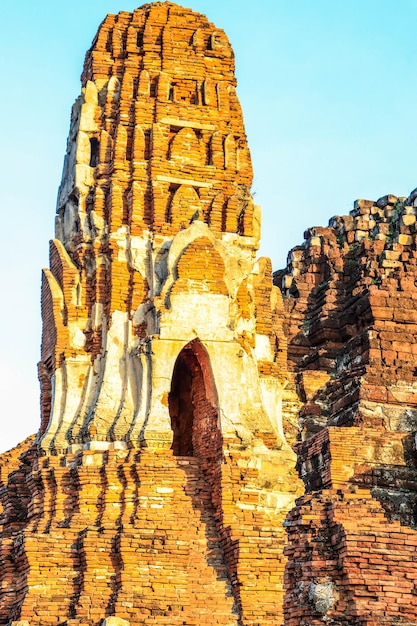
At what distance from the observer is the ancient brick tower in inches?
869

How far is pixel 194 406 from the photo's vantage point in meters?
24.6

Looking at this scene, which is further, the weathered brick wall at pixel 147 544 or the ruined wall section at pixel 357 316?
the ruined wall section at pixel 357 316

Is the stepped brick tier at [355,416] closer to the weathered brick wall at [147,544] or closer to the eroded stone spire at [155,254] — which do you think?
the weathered brick wall at [147,544]

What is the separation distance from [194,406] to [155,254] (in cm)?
245

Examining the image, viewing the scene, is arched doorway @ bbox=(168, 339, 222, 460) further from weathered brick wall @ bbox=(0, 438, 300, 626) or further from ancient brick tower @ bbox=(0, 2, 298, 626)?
weathered brick wall @ bbox=(0, 438, 300, 626)

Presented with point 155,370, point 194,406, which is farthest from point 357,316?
point 155,370

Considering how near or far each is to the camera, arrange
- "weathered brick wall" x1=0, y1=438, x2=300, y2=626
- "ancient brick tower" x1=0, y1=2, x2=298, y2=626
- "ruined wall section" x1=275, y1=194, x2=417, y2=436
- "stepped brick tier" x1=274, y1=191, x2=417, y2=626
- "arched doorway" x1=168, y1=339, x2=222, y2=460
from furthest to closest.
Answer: "ruined wall section" x1=275, y1=194, x2=417, y2=436 → "arched doorway" x1=168, y1=339, x2=222, y2=460 → "ancient brick tower" x1=0, y1=2, x2=298, y2=626 → "weathered brick wall" x1=0, y1=438, x2=300, y2=626 → "stepped brick tier" x1=274, y1=191, x2=417, y2=626

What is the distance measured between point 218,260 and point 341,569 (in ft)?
26.9

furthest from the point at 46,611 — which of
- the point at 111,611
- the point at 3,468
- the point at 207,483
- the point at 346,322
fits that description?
the point at 346,322

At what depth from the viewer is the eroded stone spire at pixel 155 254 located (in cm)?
2400

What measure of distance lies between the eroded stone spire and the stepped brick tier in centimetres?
157

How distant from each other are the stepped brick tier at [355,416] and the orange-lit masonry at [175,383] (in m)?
0.06

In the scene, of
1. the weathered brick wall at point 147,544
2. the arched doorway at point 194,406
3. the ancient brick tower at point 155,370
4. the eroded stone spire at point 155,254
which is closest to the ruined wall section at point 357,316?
the ancient brick tower at point 155,370

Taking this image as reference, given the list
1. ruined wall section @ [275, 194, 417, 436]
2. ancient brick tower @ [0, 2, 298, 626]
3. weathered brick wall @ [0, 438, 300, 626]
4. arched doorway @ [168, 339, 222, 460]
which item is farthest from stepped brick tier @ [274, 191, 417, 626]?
arched doorway @ [168, 339, 222, 460]
